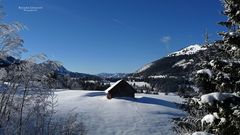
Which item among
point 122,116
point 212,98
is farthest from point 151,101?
point 212,98

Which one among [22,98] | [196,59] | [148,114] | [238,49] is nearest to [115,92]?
[148,114]

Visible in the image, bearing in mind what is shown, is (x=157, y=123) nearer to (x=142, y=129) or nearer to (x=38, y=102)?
(x=142, y=129)

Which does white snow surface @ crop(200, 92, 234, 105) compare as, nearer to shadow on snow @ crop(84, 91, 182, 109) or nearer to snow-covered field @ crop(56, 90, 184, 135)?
snow-covered field @ crop(56, 90, 184, 135)

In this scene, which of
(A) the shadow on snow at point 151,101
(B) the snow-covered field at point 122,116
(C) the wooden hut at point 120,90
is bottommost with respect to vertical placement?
(B) the snow-covered field at point 122,116

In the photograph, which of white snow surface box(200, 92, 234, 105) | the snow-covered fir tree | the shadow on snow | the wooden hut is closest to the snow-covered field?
the shadow on snow

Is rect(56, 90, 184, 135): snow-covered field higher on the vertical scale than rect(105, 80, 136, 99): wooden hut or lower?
lower

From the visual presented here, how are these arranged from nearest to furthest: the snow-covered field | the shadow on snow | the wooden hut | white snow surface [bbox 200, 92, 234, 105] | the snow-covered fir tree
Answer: white snow surface [bbox 200, 92, 234, 105], the snow-covered fir tree, the snow-covered field, the shadow on snow, the wooden hut

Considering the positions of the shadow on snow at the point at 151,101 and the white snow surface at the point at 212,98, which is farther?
the shadow on snow at the point at 151,101

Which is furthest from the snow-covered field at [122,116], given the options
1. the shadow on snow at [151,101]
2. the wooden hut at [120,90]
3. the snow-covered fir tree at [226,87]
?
the snow-covered fir tree at [226,87]

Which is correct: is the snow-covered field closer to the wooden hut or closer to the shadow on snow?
the shadow on snow

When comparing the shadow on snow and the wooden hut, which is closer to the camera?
the shadow on snow

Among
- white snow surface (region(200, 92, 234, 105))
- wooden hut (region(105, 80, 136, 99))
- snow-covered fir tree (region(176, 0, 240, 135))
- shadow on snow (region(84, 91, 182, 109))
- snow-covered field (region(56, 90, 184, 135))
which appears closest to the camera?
white snow surface (region(200, 92, 234, 105))

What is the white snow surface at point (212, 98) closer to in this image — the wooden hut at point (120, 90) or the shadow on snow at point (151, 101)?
the shadow on snow at point (151, 101)

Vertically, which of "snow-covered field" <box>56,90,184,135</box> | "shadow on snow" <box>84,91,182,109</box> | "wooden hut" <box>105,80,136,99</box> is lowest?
"snow-covered field" <box>56,90,184,135</box>
